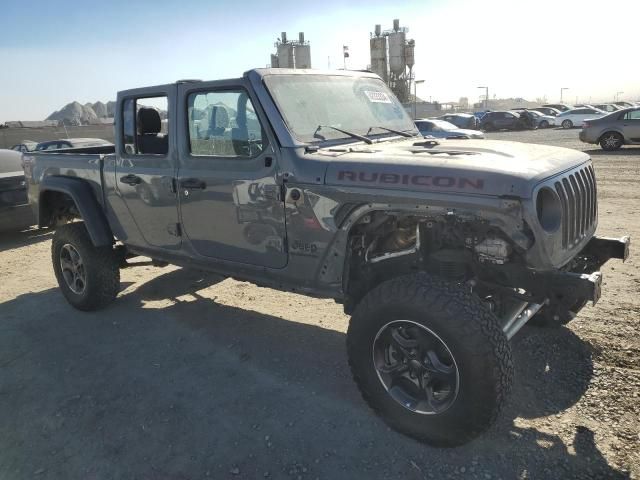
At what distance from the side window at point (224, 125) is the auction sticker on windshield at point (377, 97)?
1.12m

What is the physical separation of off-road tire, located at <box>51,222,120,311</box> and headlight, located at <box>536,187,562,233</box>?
3908 millimetres

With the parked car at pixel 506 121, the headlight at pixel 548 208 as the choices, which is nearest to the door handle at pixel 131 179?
the headlight at pixel 548 208

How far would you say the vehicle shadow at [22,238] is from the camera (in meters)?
8.36

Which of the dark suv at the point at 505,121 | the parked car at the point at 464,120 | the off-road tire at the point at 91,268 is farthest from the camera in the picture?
the dark suv at the point at 505,121

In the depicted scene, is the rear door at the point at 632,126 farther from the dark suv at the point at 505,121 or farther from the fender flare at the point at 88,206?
the dark suv at the point at 505,121

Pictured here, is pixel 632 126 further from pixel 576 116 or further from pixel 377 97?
pixel 576 116

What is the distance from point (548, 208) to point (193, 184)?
2.44 metres

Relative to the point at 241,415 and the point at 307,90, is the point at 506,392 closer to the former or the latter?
the point at 241,415

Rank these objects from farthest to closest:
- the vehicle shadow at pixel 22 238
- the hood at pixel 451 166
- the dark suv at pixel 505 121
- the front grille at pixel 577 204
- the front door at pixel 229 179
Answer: the dark suv at pixel 505 121
the vehicle shadow at pixel 22 238
the front door at pixel 229 179
the front grille at pixel 577 204
the hood at pixel 451 166

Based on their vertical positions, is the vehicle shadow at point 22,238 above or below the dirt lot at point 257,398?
above

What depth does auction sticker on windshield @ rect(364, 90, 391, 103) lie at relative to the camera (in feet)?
14.0

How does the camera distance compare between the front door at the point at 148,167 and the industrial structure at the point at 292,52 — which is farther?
the industrial structure at the point at 292,52

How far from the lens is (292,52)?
194 feet

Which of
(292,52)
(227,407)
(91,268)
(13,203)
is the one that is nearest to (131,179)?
(91,268)
